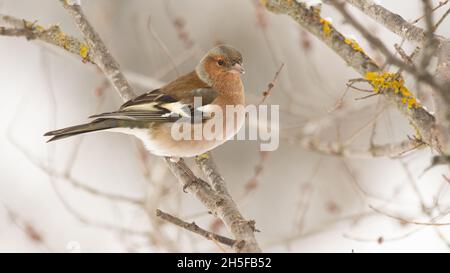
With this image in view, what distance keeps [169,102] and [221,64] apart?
0.70 metres

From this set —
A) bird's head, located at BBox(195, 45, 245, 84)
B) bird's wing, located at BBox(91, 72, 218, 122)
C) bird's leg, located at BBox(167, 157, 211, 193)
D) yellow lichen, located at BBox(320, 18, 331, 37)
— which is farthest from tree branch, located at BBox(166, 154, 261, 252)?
yellow lichen, located at BBox(320, 18, 331, 37)

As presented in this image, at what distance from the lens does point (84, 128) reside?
4.00m

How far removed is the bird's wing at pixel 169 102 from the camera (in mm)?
4430

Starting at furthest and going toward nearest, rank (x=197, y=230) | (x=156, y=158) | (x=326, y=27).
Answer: (x=156, y=158) → (x=326, y=27) → (x=197, y=230)

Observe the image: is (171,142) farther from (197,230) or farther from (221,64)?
(197,230)

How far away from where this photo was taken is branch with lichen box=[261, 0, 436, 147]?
3121mm

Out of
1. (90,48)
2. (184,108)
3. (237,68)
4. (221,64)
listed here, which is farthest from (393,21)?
(90,48)

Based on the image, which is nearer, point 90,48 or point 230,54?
point 90,48

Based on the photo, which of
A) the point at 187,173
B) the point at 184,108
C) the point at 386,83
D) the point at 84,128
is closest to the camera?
the point at 386,83

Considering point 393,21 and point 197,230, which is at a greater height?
point 393,21

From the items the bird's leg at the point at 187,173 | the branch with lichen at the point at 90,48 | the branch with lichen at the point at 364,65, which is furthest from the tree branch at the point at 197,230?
the branch with lichen at the point at 364,65

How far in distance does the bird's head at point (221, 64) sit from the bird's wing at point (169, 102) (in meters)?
0.12

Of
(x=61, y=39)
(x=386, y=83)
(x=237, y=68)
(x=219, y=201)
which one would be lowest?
(x=219, y=201)

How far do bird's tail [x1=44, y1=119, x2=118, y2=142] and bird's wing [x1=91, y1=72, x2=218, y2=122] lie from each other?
76mm
